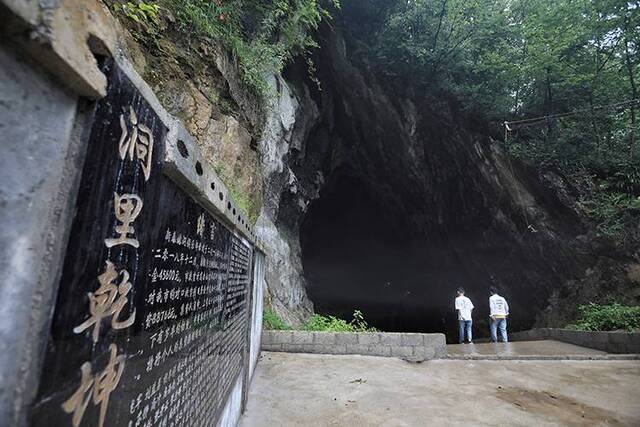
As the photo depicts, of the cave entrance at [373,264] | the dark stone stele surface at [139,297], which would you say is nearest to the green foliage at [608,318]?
the cave entrance at [373,264]

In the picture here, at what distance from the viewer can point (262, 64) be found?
6.81 m

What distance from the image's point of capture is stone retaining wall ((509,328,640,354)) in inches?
290

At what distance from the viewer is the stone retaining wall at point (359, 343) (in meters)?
6.55

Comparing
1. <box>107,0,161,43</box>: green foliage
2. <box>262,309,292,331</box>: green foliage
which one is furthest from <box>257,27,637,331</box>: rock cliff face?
<box>107,0,161,43</box>: green foliage

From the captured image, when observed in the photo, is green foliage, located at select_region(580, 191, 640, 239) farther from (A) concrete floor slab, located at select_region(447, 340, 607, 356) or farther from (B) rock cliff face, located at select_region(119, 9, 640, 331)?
(A) concrete floor slab, located at select_region(447, 340, 607, 356)

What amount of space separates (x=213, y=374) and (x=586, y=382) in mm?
6114

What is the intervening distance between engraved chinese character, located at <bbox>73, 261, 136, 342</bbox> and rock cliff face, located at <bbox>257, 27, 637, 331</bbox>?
8.22 meters

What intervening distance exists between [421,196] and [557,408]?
42.0 ft

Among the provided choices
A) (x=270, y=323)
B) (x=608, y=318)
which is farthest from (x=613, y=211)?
(x=270, y=323)

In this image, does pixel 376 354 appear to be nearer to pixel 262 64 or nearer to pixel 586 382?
pixel 586 382

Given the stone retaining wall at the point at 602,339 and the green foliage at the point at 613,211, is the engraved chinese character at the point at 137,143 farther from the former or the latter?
the green foliage at the point at 613,211

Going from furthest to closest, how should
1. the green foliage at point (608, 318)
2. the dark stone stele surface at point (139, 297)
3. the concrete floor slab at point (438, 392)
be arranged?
1. the green foliage at point (608, 318)
2. the concrete floor slab at point (438, 392)
3. the dark stone stele surface at point (139, 297)

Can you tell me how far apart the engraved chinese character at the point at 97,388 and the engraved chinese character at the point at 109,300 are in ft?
0.26

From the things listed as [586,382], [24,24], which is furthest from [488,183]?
[24,24]
